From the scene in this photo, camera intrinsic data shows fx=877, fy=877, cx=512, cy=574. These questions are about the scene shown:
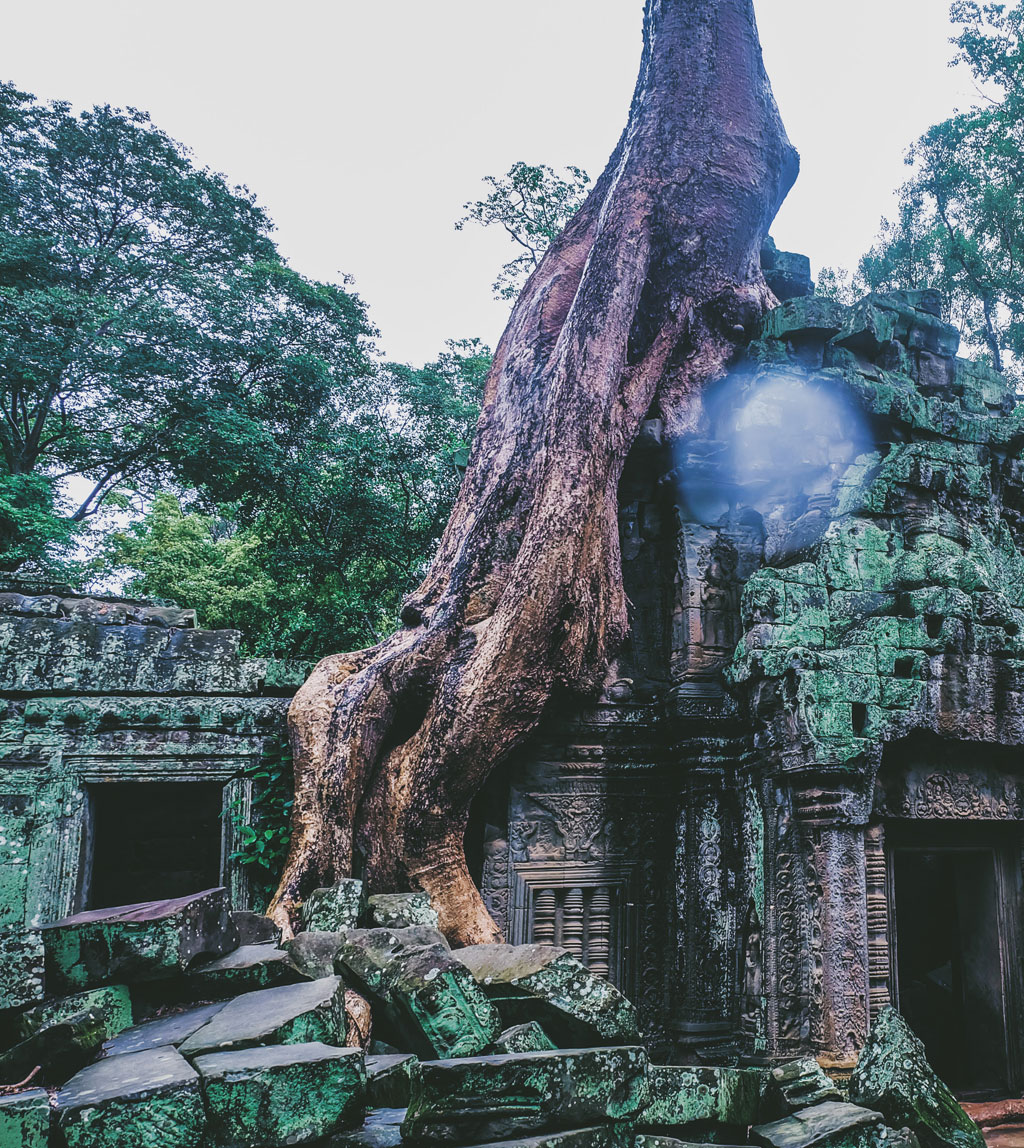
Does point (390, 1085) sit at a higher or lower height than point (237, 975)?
lower

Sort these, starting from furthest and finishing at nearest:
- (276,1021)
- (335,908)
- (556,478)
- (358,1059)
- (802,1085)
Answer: (556,478) < (335,908) < (802,1085) < (276,1021) < (358,1059)

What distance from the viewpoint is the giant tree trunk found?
4668mm

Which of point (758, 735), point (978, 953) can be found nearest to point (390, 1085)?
point (758, 735)

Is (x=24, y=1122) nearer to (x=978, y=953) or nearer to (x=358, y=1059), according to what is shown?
(x=358, y=1059)

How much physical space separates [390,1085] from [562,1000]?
580mm

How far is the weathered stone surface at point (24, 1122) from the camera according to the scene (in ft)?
5.83

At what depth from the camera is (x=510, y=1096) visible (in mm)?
2135

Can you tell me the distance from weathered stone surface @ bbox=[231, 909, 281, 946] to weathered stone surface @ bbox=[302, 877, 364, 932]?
21cm

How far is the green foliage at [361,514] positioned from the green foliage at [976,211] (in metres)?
7.74

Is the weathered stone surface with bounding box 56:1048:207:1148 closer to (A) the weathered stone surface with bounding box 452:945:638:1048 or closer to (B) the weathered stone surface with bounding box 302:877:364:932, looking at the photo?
(A) the weathered stone surface with bounding box 452:945:638:1048

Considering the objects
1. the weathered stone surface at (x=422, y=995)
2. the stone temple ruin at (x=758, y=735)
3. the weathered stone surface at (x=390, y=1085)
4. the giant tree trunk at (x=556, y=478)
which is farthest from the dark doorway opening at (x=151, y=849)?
the weathered stone surface at (x=390, y=1085)

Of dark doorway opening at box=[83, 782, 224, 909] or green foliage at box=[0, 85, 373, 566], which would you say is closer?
dark doorway opening at box=[83, 782, 224, 909]

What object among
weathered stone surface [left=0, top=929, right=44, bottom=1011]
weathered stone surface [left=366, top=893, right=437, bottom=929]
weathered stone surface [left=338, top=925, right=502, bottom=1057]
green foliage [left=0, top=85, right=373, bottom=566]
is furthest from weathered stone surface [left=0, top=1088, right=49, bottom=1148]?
green foliage [left=0, top=85, right=373, bottom=566]

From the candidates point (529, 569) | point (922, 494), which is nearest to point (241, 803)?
point (529, 569)
